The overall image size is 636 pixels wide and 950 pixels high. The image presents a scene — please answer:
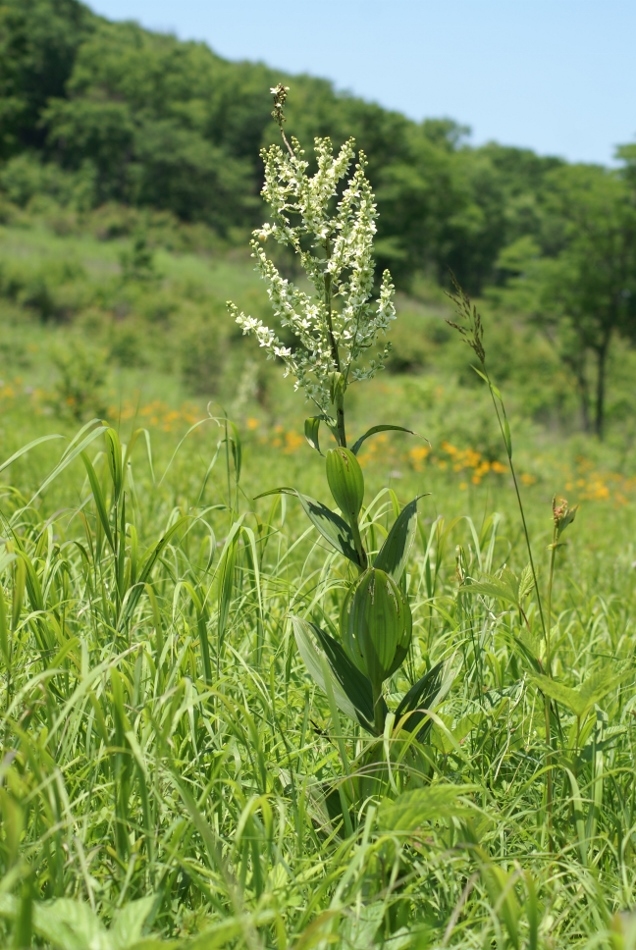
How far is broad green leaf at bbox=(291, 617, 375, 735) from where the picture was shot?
1.43 m

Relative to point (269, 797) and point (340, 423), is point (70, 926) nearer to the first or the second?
point (269, 797)

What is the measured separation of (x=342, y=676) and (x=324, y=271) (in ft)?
2.47

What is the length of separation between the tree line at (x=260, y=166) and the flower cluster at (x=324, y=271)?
2001 cm

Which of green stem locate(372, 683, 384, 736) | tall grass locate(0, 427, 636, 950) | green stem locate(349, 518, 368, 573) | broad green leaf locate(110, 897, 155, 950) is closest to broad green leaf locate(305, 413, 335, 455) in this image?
green stem locate(349, 518, 368, 573)

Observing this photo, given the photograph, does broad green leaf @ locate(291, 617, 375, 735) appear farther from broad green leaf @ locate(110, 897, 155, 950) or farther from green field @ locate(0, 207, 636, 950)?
broad green leaf @ locate(110, 897, 155, 950)

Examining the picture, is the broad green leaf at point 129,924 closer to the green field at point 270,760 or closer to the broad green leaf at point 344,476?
the green field at point 270,760

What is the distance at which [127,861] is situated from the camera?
1204mm

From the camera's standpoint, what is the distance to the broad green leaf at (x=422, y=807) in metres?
1.11

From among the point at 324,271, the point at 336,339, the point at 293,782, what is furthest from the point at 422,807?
the point at 324,271

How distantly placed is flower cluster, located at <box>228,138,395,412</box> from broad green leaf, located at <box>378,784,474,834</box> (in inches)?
26.8

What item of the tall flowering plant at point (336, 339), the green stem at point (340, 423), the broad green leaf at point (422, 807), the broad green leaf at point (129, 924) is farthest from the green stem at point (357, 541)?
the broad green leaf at point (129, 924)

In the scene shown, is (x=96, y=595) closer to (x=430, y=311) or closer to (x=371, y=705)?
(x=371, y=705)

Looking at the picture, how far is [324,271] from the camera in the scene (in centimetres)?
144

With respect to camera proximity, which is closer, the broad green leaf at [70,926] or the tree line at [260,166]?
the broad green leaf at [70,926]
